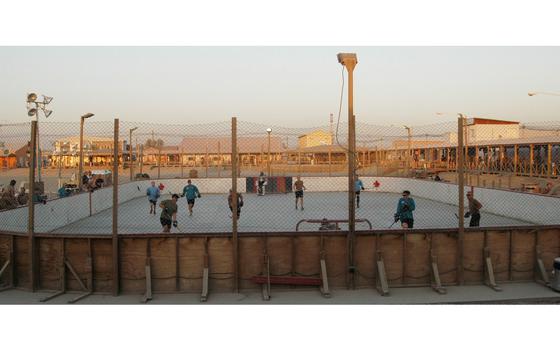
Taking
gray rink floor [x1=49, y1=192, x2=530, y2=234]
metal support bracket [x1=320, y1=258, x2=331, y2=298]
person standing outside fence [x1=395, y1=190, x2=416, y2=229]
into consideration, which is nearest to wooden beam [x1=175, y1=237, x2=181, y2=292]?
metal support bracket [x1=320, y1=258, x2=331, y2=298]

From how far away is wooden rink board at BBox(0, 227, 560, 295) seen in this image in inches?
324

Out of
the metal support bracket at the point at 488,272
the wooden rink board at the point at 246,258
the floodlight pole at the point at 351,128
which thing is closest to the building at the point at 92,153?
the wooden rink board at the point at 246,258

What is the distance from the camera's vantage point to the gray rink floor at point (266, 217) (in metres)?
14.3

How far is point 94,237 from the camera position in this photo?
8.27 m

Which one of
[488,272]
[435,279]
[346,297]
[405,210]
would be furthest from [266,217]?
[488,272]

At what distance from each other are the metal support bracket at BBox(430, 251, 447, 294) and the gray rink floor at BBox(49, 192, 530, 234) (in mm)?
5751

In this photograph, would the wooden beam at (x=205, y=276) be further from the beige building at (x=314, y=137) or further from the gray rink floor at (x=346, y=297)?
the beige building at (x=314, y=137)

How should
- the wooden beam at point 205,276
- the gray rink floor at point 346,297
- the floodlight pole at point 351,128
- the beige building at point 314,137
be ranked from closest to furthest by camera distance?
1. the gray rink floor at point 346,297
2. the wooden beam at point 205,276
3. the floodlight pole at point 351,128
4. the beige building at point 314,137

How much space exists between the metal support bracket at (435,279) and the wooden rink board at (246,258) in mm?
104

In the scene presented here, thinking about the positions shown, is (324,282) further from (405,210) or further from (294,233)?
(405,210)

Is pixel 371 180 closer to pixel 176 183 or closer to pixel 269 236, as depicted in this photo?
pixel 176 183

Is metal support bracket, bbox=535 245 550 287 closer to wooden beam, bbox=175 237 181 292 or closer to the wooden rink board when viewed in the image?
the wooden rink board

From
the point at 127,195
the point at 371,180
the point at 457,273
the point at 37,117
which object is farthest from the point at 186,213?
the point at 371,180

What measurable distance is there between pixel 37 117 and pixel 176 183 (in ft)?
33.7
